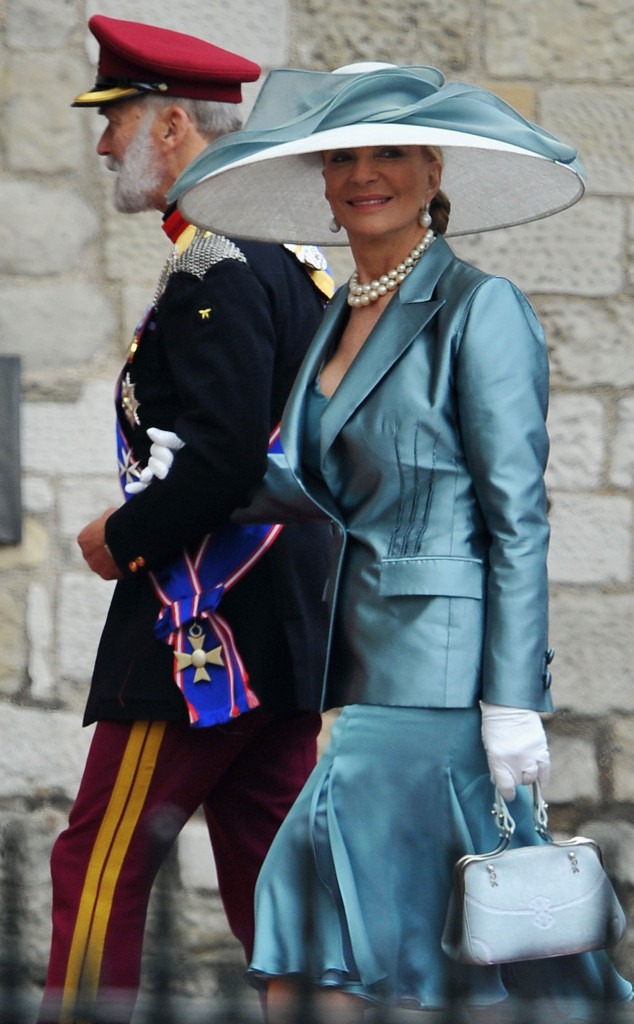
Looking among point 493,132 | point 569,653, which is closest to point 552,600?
point 569,653

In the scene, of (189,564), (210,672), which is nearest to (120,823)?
(210,672)

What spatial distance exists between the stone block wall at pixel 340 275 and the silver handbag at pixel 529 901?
6.92ft

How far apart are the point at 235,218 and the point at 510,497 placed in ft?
2.51

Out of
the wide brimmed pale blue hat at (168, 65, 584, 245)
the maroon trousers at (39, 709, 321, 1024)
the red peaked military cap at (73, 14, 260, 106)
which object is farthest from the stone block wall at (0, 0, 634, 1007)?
the wide brimmed pale blue hat at (168, 65, 584, 245)

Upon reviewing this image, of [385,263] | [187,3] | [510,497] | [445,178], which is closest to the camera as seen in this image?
[510,497]

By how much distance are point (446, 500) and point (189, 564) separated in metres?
0.66

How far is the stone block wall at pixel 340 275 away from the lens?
4328 millimetres

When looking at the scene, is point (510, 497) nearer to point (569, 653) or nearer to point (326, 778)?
point (326, 778)

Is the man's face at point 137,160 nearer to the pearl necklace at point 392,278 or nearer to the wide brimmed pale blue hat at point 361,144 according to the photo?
the wide brimmed pale blue hat at point 361,144

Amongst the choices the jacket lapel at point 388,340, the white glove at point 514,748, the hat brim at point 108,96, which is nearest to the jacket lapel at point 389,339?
the jacket lapel at point 388,340

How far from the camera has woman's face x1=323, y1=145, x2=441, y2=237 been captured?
2.53m

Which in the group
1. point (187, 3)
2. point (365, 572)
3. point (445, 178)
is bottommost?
point (365, 572)

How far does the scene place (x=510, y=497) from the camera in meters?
2.38

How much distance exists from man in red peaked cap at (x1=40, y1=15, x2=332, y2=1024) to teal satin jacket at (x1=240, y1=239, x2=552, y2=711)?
396 millimetres
